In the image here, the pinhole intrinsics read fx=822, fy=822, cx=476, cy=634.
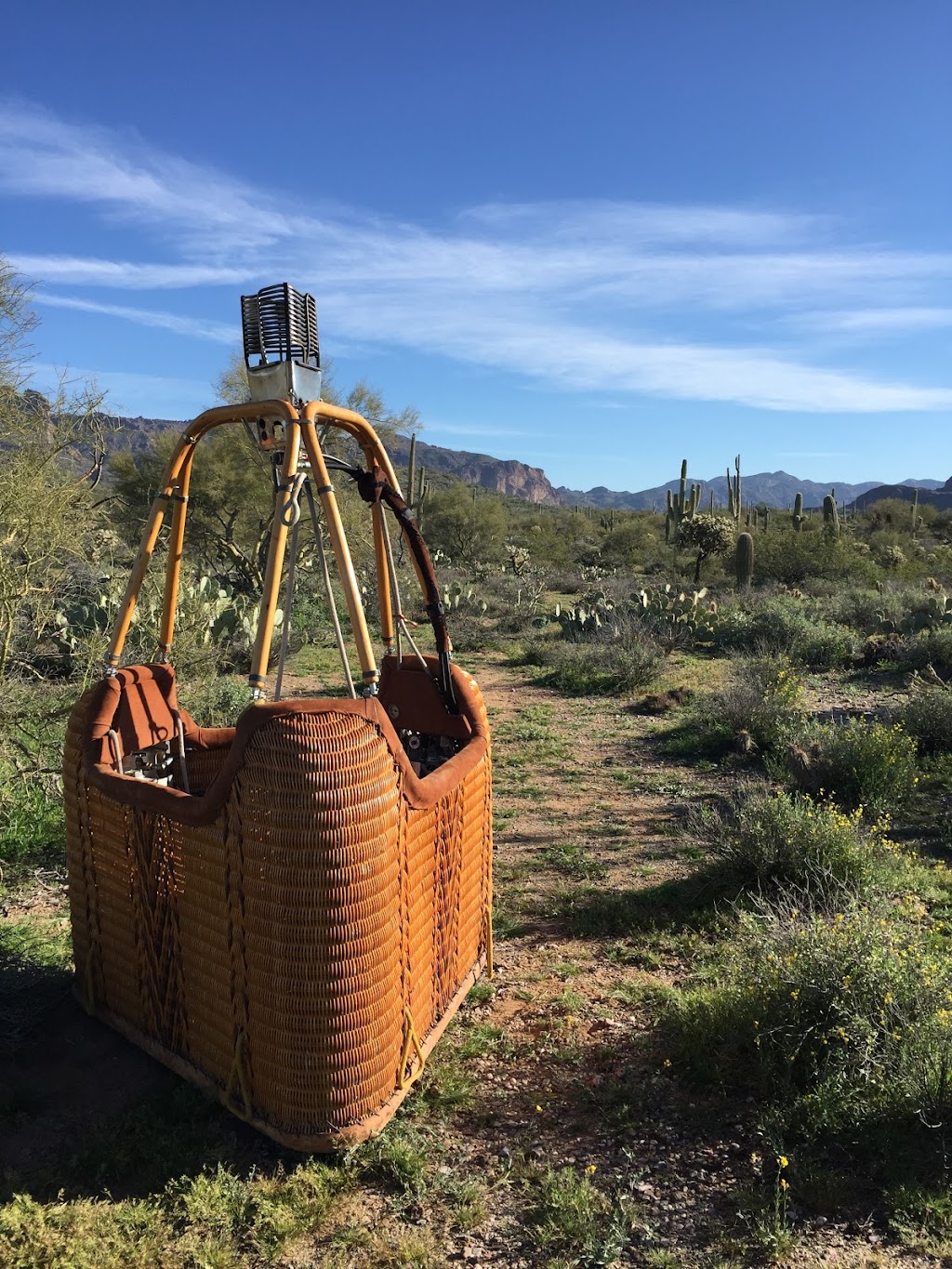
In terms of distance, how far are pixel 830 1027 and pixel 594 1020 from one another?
96 centimetres

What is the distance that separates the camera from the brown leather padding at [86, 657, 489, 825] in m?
2.37

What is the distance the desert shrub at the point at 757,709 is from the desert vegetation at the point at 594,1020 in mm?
35

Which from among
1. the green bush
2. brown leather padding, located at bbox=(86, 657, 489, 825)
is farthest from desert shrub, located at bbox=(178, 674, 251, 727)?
the green bush

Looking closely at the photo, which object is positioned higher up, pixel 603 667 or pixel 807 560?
pixel 807 560

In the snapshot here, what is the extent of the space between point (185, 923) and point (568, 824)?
3.80 meters

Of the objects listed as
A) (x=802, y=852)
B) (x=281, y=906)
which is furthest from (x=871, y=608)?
(x=281, y=906)

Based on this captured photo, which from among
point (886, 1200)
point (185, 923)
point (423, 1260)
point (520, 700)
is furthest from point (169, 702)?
point (520, 700)

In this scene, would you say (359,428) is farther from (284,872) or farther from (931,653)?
(931,653)

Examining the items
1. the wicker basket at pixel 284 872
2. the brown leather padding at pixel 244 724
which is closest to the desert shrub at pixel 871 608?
the brown leather padding at pixel 244 724

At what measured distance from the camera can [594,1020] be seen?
3508 millimetres

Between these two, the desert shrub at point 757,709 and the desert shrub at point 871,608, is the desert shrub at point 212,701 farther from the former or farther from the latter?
the desert shrub at point 871,608

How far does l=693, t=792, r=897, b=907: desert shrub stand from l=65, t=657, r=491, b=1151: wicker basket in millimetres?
2174

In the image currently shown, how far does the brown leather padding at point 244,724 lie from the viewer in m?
2.37

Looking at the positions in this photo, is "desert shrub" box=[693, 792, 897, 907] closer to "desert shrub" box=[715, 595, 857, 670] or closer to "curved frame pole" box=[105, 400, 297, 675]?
"curved frame pole" box=[105, 400, 297, 675]
